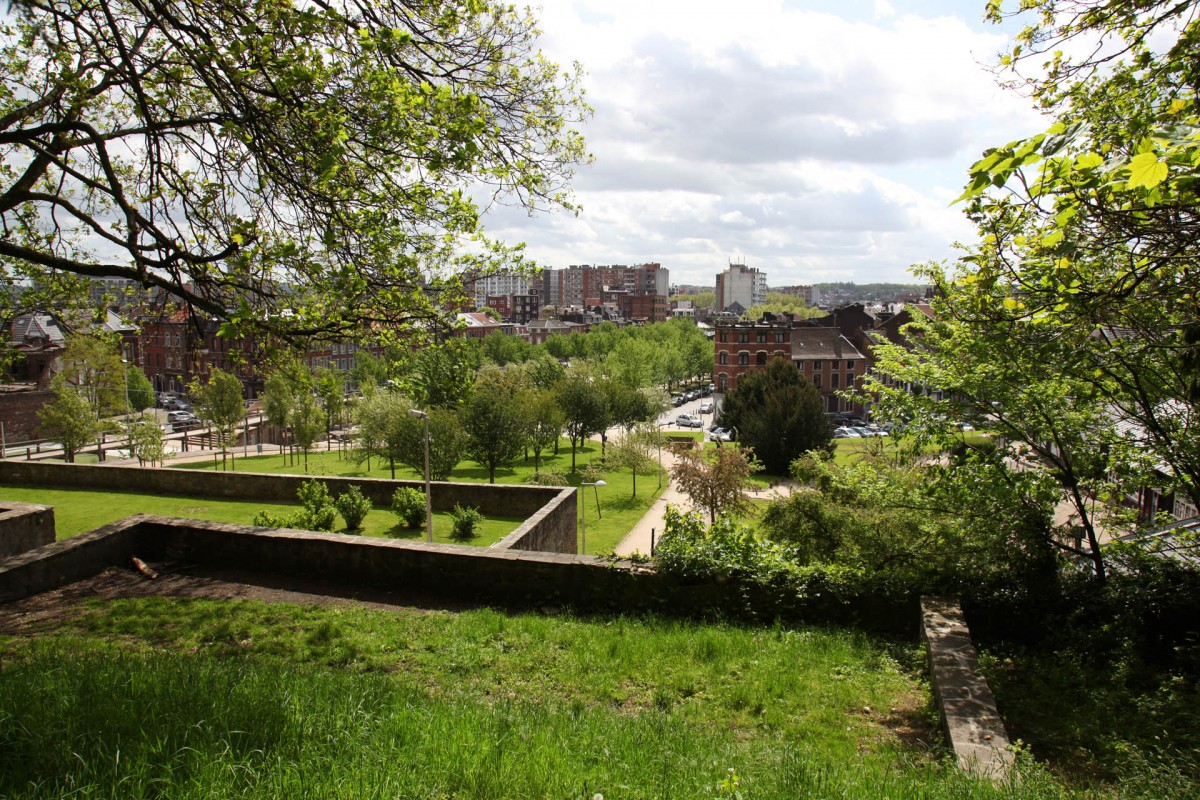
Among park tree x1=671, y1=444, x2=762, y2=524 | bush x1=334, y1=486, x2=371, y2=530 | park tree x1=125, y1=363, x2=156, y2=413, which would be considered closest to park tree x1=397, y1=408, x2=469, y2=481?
park tree x1=671, y1=444, x2=762, y2=524

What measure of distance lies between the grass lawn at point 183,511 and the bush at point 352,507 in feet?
1.19

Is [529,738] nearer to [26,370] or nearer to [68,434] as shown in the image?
[68,434]

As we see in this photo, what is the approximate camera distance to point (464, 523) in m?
15.8

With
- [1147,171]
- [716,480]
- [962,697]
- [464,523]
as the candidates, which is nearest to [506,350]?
[716,480]

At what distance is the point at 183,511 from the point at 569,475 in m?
23.0

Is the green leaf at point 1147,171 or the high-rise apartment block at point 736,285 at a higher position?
the high-rise apartment block at point 736,285

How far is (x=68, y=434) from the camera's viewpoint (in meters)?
31.0

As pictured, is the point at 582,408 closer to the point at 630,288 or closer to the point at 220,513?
the point at 220,513

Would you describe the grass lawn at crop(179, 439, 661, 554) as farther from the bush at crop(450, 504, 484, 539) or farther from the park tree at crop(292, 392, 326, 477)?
the bush at crop(450, 504, 484, 539)

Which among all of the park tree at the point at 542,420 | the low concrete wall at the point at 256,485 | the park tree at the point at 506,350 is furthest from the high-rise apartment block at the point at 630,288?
the low concrete wall at the point at 256,485

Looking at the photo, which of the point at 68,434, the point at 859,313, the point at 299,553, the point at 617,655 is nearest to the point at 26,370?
the point at 68,434

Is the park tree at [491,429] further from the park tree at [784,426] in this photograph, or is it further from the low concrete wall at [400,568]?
the low concrete wall at [400,568]

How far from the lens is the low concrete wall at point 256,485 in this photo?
17.3 m

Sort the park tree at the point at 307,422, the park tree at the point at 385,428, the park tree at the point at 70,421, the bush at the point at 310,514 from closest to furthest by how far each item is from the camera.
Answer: the bush at the point at 310,514
the park tree at the point at 385,428
the park tree at the point at 70,421
the park tree at the point at 307,422
